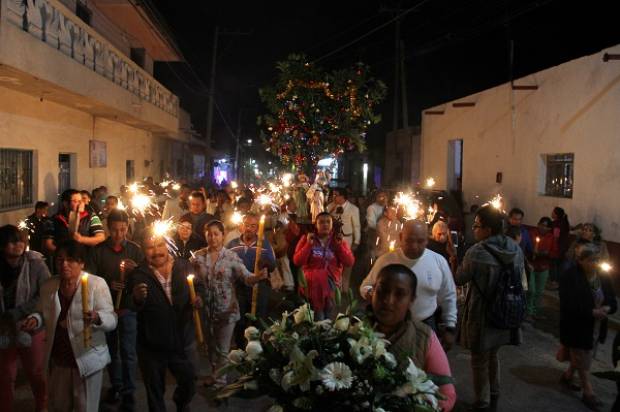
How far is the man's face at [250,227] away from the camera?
722 cm

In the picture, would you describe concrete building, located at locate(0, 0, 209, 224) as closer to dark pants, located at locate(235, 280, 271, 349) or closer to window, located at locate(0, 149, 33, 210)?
window, located at locate(0, 149, 33, 210)

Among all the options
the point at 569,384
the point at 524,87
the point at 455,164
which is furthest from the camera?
the point at 455,164

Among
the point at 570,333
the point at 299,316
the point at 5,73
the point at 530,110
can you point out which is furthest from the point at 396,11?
the point at 299,316

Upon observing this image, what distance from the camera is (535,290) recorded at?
10.0m

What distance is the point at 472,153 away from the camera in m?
19.8

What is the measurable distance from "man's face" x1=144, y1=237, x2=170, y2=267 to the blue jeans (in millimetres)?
945

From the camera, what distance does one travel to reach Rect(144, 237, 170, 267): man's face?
16.6 feet

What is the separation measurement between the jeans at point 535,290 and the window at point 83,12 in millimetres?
13497

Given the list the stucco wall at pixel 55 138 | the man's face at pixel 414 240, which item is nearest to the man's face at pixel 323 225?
the man's face at pixel 414 240

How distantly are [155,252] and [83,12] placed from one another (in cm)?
1439

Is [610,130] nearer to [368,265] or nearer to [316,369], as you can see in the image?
[368,265]

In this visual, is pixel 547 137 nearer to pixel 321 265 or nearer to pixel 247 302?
pixel 321 265

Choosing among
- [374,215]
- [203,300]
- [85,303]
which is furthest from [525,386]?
[374,215]

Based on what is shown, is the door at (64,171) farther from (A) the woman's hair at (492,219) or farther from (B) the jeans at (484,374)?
(B) the jeans at (484,374)
